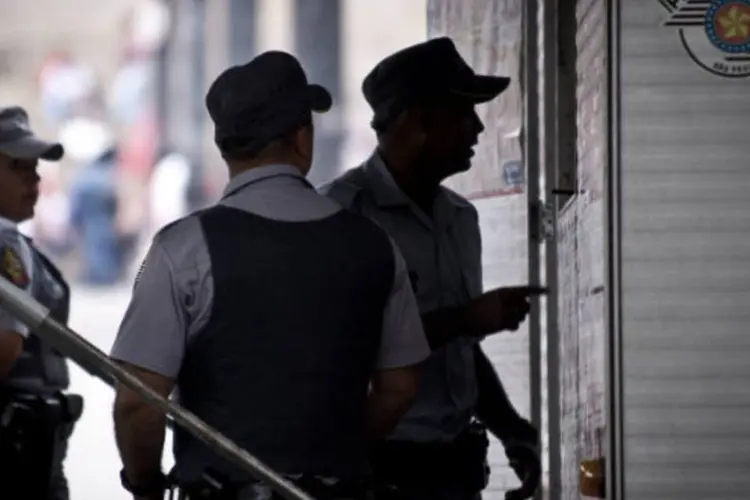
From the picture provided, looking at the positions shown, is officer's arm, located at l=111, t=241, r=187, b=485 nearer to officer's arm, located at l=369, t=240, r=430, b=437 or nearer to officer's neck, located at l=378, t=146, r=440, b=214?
officer's arm, located at l=369, t=240, r=430, b=437

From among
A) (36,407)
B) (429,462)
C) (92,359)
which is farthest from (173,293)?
(36,407)

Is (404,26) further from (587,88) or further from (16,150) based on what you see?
(587,88)

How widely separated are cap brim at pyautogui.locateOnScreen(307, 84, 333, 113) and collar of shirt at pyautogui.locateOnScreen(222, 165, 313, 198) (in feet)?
0.44

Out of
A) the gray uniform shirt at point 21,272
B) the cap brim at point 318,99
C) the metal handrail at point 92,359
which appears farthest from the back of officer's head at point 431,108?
the metal handrail at point 92,359

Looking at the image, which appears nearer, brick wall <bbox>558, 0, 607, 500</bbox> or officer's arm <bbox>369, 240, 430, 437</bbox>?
officer's arm <bbox>369, 240, 430, 437</bbox>

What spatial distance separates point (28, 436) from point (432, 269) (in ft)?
4.77

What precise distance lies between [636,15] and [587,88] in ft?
1.49

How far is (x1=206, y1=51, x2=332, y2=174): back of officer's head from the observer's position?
3.34m

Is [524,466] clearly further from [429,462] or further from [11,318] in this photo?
[11,318]

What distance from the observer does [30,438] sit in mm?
5160

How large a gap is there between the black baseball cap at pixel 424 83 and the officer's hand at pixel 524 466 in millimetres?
760

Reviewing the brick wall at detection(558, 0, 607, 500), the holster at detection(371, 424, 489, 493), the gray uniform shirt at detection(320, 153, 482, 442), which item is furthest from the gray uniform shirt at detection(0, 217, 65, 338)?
the brick wall at detection(558, 0, 607, 500)

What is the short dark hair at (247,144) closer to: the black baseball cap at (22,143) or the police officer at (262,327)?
the police officer at (262,327)

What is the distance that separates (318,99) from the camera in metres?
3.41
